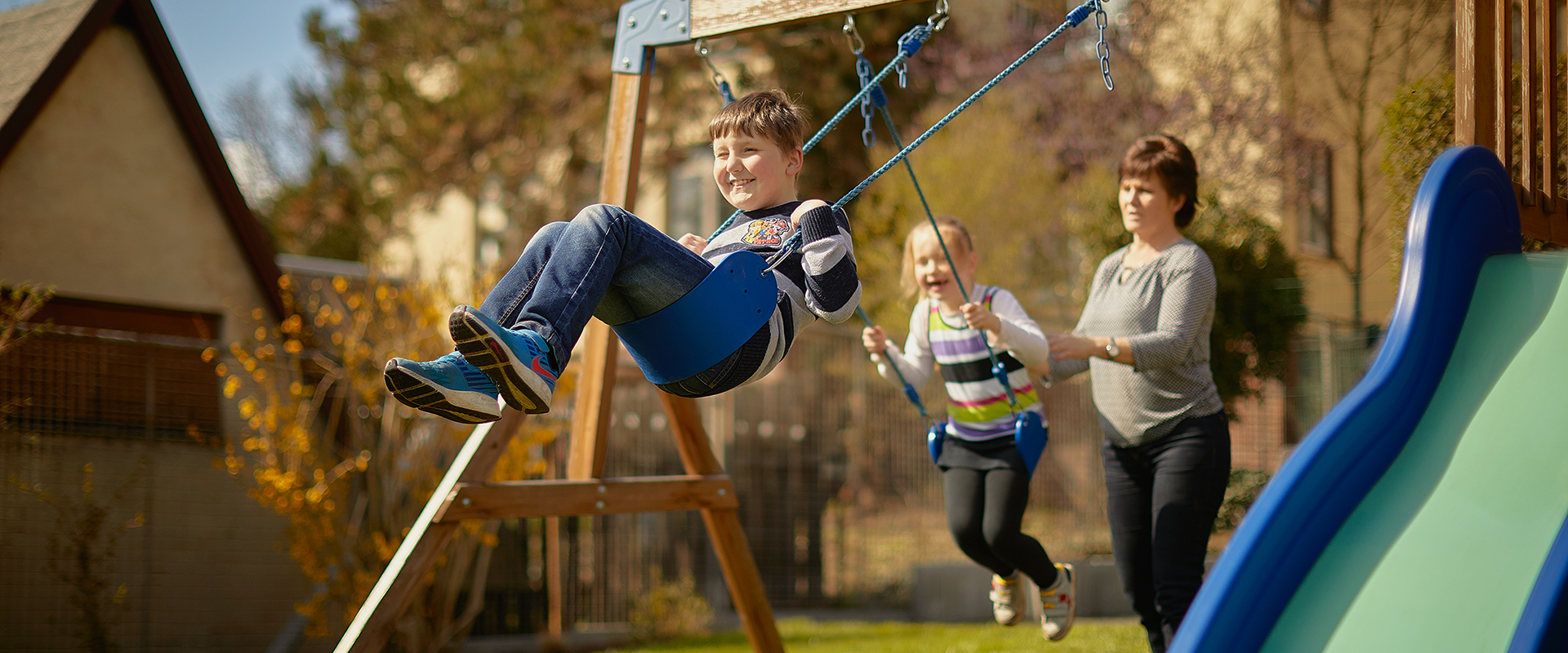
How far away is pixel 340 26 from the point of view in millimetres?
16562

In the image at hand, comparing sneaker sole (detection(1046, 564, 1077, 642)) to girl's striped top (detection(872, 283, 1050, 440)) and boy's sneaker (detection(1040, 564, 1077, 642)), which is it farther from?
girl's striped top (detection(872, 283, 1050, 440))

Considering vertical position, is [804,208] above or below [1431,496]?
above

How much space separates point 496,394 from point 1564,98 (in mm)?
4222

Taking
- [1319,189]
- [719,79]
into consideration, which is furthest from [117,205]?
[1319,189]

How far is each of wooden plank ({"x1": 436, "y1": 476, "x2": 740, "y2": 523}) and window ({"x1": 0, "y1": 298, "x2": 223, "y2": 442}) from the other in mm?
3118

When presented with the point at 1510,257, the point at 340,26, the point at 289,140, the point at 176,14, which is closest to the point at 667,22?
the point at 1510,257

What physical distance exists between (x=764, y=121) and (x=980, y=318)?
92 centimetres

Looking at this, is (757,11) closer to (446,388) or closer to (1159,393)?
(1159,393)

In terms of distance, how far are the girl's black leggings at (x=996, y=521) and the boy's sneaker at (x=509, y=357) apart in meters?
1.83

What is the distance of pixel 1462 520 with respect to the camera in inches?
89.6

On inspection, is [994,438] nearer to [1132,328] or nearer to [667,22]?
[1132,328]

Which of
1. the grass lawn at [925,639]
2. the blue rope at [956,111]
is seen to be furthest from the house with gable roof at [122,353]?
the blue rope at [956,111]

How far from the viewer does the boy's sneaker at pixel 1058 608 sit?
405 centimetres

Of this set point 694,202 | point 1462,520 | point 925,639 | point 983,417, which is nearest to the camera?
point 1462,520
